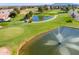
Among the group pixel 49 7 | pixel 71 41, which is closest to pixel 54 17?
pixel 49 7

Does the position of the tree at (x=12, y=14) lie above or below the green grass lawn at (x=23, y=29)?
above

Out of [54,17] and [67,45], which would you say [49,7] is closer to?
[54,17]

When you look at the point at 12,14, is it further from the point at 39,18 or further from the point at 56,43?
the point at 56,43

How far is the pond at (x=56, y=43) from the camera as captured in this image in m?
1.33

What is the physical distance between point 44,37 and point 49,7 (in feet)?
0.87

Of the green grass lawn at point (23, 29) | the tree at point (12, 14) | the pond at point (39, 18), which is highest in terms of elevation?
the tree at point (12, 14)

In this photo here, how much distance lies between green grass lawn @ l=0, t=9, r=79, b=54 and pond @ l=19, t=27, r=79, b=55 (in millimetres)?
45

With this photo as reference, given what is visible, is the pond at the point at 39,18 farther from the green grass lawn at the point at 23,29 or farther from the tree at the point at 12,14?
the tree at the point at 12,14

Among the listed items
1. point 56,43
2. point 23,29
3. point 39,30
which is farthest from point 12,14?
point 56,43

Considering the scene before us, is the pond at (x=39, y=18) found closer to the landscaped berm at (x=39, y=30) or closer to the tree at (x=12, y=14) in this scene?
the landscaped berm at (x=39, y=30)

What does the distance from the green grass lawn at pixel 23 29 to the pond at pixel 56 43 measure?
0.04m

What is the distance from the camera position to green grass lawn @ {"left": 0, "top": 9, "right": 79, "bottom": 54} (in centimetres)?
133

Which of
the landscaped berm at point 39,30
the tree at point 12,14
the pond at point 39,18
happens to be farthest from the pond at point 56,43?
the tree at point 12,14

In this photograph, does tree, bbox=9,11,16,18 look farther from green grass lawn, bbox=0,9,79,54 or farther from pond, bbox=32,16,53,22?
pond, bbox=32,16,53,22
